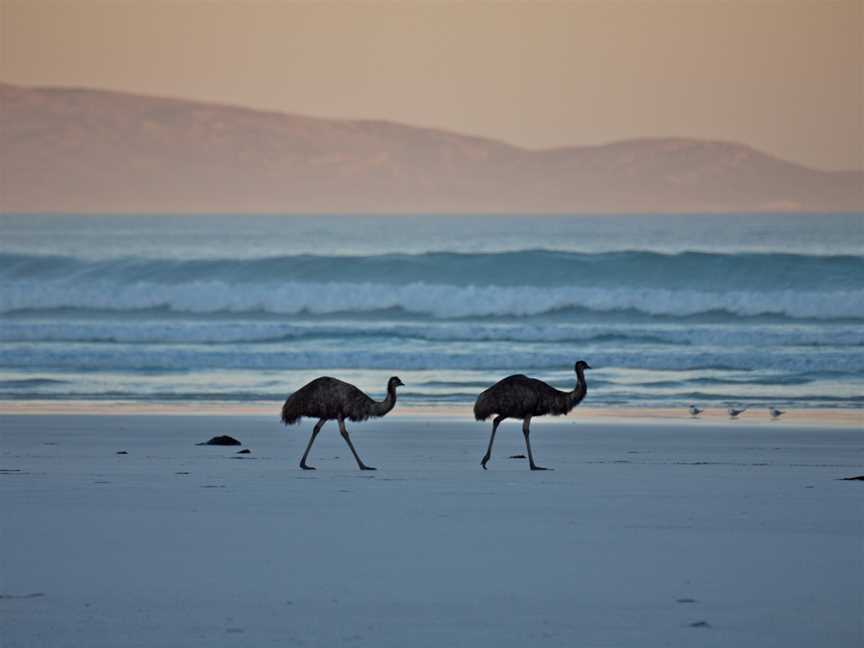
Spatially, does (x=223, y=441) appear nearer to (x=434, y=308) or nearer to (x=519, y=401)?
(x=519, y=401)

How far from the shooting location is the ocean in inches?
964

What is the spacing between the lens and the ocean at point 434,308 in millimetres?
24484

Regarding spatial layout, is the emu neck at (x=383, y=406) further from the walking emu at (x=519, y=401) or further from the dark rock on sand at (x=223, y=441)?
the dark rock on sand at (x=223, y=441)

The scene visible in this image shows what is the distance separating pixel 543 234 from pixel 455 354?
3521 centimetres

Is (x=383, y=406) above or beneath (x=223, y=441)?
above

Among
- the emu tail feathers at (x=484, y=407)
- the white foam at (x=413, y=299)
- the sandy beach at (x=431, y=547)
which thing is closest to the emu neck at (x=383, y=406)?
the sandy beach at (x=431, y=547)

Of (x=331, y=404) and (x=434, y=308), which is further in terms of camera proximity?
(x=434, y=308)

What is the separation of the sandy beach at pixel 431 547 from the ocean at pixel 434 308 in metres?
7.12

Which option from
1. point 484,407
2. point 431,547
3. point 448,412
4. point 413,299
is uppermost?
point 413,299

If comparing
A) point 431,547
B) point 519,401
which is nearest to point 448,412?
point 519,401

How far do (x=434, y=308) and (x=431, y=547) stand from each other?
3234cm

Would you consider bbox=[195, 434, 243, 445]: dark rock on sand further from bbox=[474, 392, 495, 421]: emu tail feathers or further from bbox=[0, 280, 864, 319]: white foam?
bbox=[0, 280, 864, 319]: white foam

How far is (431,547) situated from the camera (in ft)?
31.9

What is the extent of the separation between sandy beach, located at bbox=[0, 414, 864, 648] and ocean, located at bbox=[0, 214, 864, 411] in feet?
23.4
